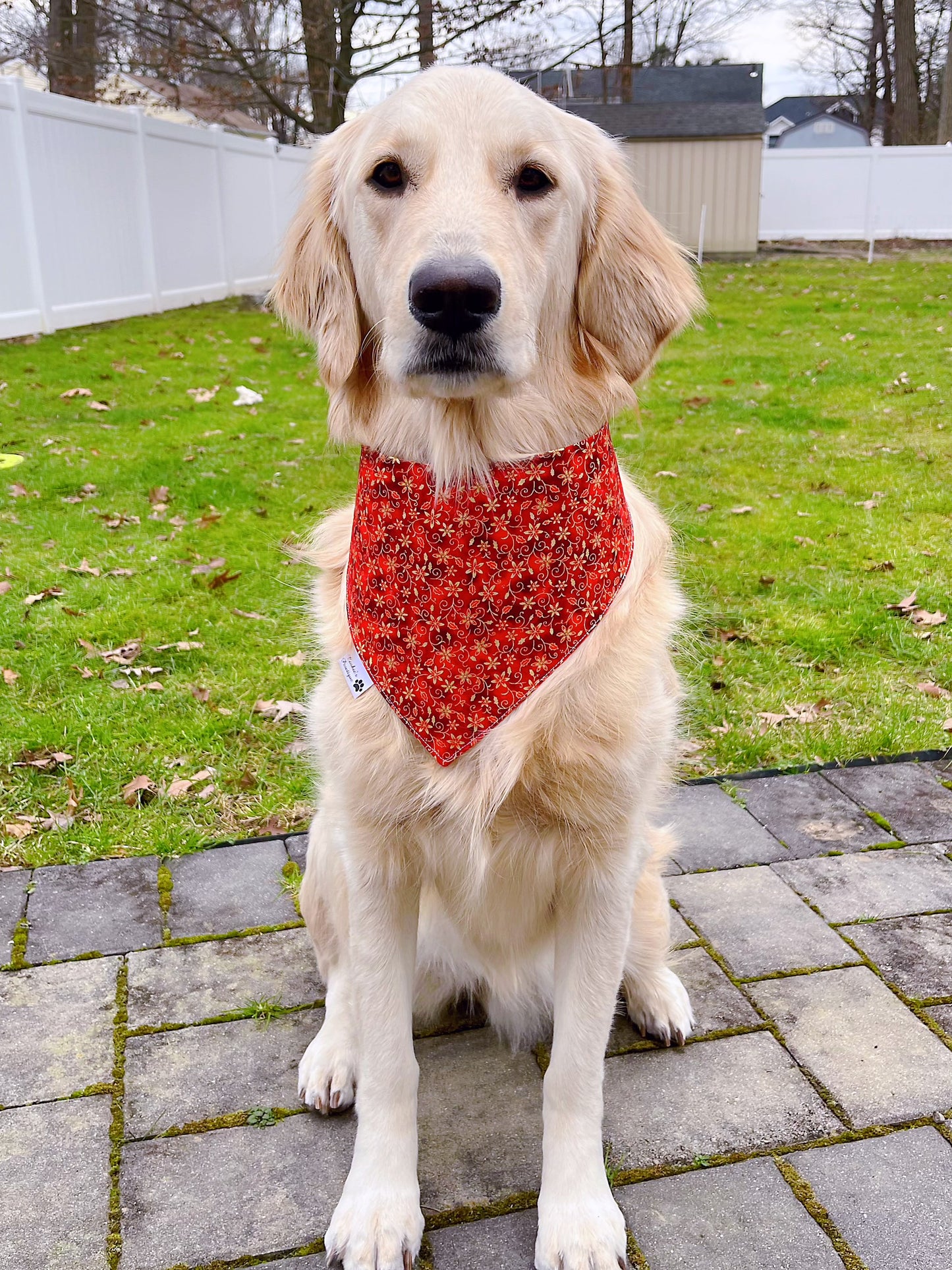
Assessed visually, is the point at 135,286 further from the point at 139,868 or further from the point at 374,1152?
the point at 374,1152

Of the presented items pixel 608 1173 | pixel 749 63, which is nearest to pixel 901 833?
pixel 608 1173

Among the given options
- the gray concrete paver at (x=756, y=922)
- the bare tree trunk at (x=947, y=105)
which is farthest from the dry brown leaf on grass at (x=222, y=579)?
the bare tree trunk at (x=947, y=105)

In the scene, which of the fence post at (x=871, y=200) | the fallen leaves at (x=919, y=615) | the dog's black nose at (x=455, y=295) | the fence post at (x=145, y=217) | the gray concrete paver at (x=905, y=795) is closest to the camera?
the dog's black nose at (x=455, y=295)

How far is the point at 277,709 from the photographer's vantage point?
12.1 ft

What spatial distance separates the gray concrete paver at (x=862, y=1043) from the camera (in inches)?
80.0

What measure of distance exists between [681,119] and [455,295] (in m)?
20.3

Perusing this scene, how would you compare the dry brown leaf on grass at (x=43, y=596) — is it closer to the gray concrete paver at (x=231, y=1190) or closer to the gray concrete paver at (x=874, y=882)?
the gray concrete paver at (x=231, y=1190)

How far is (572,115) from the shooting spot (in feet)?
6.49

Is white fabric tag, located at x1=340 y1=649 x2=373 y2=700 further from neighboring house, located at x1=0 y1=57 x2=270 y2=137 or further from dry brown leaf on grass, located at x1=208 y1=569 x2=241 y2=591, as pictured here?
neighboring house, located at x1=0 y1=57 x2=270 y2=137

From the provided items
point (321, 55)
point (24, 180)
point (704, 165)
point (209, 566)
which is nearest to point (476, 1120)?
point (209, 566)

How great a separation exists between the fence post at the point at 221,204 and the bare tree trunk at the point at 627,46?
5.60 metres

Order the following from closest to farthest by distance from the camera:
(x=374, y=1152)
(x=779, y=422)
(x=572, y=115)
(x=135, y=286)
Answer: (x=374, y=1152) → (x=572, y=115) → (x=779, y=422) → (x=135, y=286)

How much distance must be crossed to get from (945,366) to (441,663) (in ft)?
29.2

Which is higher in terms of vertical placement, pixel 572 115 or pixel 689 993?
pixel 572 115
